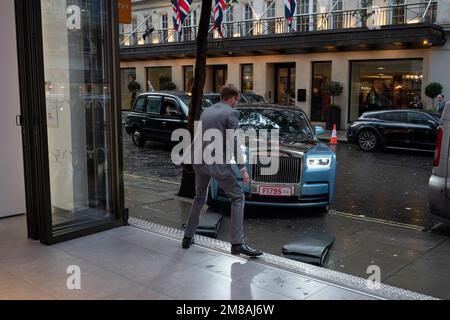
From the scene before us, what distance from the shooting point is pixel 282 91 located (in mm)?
26906

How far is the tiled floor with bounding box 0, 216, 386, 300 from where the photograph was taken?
4301 mm

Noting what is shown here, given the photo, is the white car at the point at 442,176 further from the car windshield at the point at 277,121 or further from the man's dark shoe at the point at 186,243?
the man's dark shoe at the point at 186,243

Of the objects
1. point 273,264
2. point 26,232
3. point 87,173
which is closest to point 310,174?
point 273,264

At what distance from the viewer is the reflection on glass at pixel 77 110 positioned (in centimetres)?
559

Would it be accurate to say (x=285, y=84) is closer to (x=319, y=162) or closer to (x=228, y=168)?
(x=319, y=162)

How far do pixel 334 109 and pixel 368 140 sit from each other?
7.69 metres

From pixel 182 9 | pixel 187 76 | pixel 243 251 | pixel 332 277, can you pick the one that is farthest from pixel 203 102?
pixel 187 76

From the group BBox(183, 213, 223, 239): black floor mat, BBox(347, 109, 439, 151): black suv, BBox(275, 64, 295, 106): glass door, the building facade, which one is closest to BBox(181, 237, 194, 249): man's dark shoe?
BBox(183, 213, 223, 239): black floor mat

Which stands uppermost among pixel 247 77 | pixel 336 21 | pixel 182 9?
pixel 336 21

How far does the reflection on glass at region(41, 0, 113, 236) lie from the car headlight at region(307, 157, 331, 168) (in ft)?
10.2

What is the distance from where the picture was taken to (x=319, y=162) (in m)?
7.63

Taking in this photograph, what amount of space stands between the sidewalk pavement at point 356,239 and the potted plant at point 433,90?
47.6ft

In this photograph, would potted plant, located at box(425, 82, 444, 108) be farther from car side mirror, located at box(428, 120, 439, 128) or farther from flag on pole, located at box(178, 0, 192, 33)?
flag on pole, located at box(178, 0, 192, 33)
